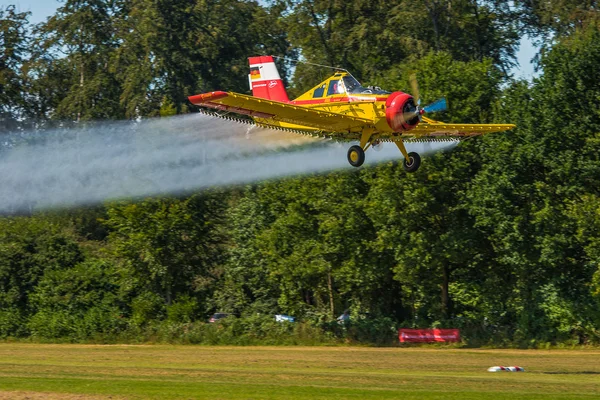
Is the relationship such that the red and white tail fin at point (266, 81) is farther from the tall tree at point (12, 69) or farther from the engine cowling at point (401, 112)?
the tall tree at point (12, 69)

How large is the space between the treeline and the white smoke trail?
321 centimetres

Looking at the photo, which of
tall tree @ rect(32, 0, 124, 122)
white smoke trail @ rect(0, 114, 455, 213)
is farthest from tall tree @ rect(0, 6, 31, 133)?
white smoke trail @ rect(0, 114, 455, 213)

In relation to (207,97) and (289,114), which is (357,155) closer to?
(289,114)

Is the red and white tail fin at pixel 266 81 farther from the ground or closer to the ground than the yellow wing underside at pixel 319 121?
farther from the ground

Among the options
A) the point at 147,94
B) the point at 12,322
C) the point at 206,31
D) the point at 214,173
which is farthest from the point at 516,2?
the point at 12,322

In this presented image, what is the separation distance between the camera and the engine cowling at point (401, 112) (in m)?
25.9

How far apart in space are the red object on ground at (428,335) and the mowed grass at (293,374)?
2.00 metres

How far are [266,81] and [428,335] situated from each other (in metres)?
15.1

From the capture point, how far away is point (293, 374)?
25.6m

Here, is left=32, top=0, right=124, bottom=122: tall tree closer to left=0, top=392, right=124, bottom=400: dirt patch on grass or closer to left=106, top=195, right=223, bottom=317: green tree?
left=106, top=195, right=223, bottom=317: green tree

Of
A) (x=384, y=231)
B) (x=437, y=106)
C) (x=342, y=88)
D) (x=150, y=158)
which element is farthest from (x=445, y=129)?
(x=150, y=158)

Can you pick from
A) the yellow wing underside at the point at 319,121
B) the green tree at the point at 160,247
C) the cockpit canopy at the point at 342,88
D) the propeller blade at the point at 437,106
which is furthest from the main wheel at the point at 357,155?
the green tree at the point at 160,247

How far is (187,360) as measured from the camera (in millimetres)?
31625

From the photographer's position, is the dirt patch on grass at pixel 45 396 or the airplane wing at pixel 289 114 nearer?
the dirt patch on grass at pixel 45 396
